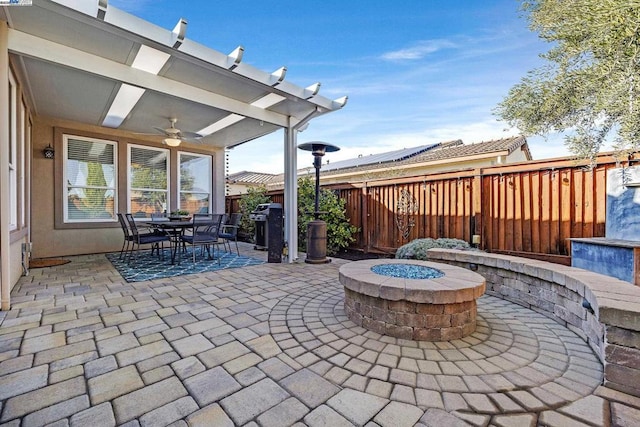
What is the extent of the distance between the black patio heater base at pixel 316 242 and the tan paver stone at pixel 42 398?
3.76m

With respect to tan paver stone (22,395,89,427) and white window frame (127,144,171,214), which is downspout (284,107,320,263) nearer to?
white window frame (127,144,171,214)

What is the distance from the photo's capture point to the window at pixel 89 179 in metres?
5.99

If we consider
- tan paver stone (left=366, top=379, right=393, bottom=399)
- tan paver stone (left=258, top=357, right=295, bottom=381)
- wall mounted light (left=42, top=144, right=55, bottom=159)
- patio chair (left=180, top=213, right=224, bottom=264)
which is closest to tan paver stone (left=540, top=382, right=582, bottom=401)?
tan paver stone (left=366, top=379, right=393, bottom=399)

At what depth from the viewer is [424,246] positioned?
4414 millimetres

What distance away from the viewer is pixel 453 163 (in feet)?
28.7

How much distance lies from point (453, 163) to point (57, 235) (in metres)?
10.1

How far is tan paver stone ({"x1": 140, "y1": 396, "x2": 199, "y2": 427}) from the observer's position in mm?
1339

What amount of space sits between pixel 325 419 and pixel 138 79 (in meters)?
4.25

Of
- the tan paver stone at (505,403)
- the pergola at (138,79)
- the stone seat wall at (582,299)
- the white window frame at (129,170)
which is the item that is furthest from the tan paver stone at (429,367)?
the white window frame at (129,170)

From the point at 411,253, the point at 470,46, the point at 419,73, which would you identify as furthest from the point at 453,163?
the point at 411,253

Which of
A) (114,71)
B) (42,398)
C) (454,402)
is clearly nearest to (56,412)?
(42,398)

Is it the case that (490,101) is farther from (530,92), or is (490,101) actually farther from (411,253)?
(411,253)

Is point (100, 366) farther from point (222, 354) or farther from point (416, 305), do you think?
point (416, 305)

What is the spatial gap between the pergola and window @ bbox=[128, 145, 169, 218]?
2.32ft
